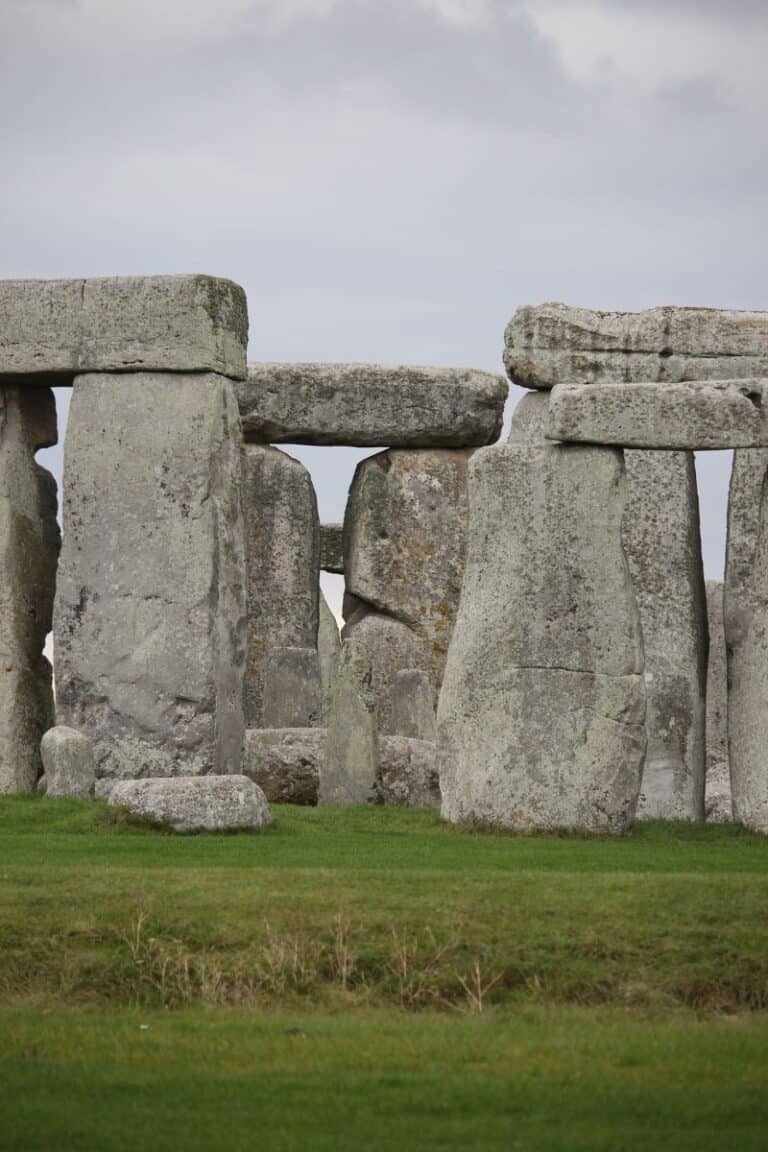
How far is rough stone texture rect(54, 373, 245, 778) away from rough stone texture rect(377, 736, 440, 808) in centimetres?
125

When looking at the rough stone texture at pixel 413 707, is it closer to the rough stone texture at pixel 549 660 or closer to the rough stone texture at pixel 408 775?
the rough stone texture at pixel 408 775

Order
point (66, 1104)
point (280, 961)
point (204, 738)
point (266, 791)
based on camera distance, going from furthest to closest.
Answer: point (266, 791), point (204, 738), point (280, 961), point (66, 1104)

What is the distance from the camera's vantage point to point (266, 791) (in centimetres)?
2080

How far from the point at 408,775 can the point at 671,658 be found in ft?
8.67

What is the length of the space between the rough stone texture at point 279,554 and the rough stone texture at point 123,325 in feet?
22.6

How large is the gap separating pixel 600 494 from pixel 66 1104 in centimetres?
845

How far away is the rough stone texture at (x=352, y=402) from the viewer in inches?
1076

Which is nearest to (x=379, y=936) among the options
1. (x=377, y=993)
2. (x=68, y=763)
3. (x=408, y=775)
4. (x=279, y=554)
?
(x=377, y=993)

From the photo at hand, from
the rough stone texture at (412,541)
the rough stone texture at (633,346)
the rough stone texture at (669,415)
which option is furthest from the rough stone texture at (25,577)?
the rough stone texture at (412,541)

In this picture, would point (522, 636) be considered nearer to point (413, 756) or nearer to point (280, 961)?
point (413, 756)

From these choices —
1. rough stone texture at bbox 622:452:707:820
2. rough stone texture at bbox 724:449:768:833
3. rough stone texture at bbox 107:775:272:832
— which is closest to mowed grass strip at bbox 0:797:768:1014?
rough stone texture at bbox 107:775:272:832

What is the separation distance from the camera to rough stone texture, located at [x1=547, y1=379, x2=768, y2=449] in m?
17.1

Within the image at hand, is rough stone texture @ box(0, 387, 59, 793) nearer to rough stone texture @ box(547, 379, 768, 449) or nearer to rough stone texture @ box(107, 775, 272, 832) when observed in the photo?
rough stone texture @ box(107, 775, 272, 832)

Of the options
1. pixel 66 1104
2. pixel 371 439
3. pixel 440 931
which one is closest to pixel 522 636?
pixel 440 931
